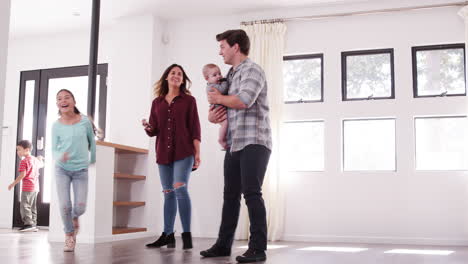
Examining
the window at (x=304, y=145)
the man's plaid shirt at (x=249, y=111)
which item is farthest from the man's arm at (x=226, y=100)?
the window at (x=304, y=145)

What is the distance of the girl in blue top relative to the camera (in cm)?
358

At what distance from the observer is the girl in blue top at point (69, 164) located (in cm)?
358

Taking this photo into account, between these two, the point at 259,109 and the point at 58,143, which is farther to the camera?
the point at 58,143

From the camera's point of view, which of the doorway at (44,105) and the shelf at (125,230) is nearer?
the shelf at (125,230)

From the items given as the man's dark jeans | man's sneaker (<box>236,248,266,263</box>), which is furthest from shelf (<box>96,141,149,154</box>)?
man's sneaker (<box>236,248,266,263</box>)

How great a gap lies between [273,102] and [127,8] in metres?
1.95

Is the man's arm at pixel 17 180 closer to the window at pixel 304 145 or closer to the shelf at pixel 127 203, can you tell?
the shelf at pixel 127 203

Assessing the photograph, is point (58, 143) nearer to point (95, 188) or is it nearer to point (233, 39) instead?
point (95, 188)

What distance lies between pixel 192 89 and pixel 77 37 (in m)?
1.92

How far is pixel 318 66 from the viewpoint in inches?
227

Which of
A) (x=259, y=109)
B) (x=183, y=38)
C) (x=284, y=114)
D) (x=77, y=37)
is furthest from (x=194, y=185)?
(x=259, y=109)

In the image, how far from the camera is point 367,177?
5.37m

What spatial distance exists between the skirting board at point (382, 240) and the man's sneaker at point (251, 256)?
259 centimetres

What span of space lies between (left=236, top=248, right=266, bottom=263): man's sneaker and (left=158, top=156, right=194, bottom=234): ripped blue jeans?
0.92 m
